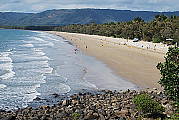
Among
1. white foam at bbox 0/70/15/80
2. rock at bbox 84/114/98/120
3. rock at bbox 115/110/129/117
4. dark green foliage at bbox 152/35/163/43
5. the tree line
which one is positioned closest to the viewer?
rock at bbox 84/114/98/120

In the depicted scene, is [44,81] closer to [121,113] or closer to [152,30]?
[121,113]

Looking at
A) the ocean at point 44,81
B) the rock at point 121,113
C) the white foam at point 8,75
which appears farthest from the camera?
the white foam at point 8,75

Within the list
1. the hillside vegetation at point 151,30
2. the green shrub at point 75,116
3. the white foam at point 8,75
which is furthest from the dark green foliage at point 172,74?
the hillside vegetation at point 151,30

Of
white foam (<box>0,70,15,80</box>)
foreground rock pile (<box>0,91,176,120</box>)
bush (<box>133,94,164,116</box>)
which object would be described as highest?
bush (<box>133,94,164,116</box>)

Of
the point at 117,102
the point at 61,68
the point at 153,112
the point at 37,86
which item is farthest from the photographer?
the point at 61,68

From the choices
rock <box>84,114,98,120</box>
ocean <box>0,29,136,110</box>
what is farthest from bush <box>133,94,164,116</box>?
ocean <box>0,29,136,110</box>

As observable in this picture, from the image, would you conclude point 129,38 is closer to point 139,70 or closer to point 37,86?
Answer: point 139,70

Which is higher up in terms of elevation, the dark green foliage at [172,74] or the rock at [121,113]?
the dark green foliage at [172,74]

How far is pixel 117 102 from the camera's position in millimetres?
17641

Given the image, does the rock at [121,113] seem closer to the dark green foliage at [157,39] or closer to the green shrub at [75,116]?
the green shrub at [75,116]

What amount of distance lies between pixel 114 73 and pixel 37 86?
9414mm

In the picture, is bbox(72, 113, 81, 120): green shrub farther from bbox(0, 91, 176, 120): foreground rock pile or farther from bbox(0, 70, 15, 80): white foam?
bbox(0, 70, 15, 80): white foam

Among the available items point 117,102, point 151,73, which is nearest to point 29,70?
point 151,73

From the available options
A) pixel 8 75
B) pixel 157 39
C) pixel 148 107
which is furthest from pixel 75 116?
pixel 157 39
